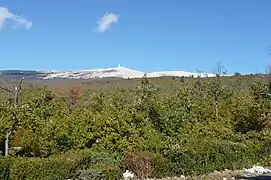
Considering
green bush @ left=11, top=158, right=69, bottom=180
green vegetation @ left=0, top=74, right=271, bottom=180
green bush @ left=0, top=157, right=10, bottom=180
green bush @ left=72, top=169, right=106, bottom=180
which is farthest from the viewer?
green vegetation @ left=0, top=74, right=271, bottom=180

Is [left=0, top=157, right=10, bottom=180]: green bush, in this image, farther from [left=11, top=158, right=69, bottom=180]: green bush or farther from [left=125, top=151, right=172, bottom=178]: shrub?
[left=125, top=151, right=172, bottom=178]: shrub

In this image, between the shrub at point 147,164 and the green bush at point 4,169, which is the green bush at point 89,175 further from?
the green bush at point 4,169

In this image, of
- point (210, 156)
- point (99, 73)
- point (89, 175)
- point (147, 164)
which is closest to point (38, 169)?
point (89, 175)

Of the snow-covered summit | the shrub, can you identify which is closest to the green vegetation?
the shrub

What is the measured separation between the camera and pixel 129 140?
68.9 feet

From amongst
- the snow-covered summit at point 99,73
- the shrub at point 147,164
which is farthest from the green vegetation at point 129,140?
the snow-covered summit at point 99,73

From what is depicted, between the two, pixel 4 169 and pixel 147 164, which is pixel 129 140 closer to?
pixel 147 164

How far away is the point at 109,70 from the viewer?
103250mm

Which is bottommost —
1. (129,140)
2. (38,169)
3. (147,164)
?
(147,164)

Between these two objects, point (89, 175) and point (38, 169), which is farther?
point (89, 175)

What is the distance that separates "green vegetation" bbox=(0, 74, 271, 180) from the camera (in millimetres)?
17078

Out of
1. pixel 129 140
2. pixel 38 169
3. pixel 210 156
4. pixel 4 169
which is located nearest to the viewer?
pixel 4 169

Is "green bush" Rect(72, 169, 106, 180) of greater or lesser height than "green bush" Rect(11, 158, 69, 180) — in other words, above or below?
below

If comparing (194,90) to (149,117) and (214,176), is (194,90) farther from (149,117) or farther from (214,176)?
(214,176)
